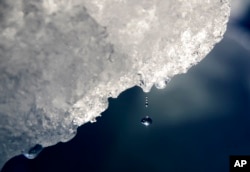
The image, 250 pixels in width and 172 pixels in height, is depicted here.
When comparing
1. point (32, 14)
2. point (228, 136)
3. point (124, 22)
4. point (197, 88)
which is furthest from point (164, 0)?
point (228, 136)

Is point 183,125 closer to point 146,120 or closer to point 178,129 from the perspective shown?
point 178,129

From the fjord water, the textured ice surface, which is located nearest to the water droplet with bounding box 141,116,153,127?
the fjord water

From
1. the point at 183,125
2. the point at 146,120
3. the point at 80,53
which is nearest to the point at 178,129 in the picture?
the point at 183,125

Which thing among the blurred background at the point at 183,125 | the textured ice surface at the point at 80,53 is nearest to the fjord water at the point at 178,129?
the blurred background at the point at 183,125

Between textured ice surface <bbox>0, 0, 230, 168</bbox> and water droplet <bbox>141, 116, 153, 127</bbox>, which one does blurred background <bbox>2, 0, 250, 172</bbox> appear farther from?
textured ice surface <bbox>0, 0, 230, 168</bbox>

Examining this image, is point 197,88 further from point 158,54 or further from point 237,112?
point 158,54

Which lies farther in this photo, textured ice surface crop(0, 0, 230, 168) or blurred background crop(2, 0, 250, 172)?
blurred background crop(2, 0, 250, 172)
